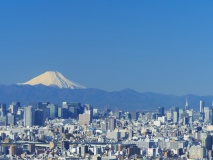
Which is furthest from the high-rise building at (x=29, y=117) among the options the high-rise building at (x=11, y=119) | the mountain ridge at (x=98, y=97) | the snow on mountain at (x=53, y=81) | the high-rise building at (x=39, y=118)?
the snow on mountain at (x=53, y=81)

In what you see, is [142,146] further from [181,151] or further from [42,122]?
[42,122]

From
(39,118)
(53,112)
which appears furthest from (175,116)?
(39,118)

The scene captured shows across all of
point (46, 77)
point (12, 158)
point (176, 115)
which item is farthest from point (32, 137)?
point (46, 77)

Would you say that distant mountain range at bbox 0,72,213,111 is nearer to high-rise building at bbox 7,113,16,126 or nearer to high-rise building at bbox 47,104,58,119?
high-rise building at bbox 47,104,58,119

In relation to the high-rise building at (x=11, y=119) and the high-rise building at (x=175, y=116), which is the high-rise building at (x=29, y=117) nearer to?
the high-rise building at (x=11, y=119)

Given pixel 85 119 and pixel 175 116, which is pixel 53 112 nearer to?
pixel 85 119
